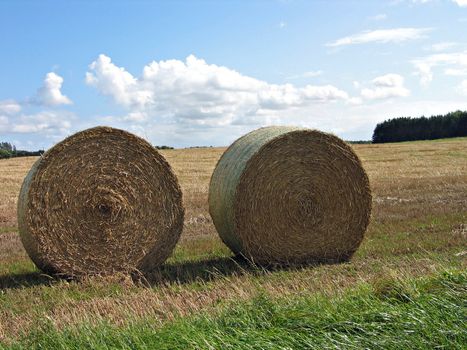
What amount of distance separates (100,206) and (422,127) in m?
57.4

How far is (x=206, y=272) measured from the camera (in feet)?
26.1

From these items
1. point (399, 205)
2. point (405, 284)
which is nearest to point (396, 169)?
point (399, 205)

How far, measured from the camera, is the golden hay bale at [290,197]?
874cm

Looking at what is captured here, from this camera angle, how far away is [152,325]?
472cm

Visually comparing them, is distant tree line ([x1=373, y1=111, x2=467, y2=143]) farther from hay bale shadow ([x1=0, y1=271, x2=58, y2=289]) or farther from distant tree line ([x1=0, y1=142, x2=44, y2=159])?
hay bale shadow ([x1=0, y1=271, x2=58, y2=289])

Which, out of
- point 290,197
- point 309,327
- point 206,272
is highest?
point 290,197

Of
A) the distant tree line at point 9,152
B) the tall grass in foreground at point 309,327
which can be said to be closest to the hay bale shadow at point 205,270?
the tall grass in foreground at point 309,327

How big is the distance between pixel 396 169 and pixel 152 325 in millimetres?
20546

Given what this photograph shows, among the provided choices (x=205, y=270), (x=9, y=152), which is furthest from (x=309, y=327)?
(x=9, y=152)

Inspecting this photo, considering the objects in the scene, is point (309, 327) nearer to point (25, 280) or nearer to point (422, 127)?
point (25, 280)

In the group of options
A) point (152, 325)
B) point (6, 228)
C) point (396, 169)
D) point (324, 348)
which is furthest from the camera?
point (396, 169)

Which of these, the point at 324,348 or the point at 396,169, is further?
the point at 396,169

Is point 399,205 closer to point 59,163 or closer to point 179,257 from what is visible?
point 179,257

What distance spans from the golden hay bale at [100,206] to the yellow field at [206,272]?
40cm
